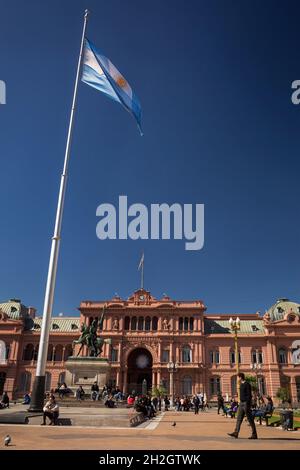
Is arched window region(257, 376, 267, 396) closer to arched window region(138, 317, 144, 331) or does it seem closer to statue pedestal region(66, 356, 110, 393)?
arched window region(138, 317, 144, 331)

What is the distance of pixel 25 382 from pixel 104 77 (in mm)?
68177

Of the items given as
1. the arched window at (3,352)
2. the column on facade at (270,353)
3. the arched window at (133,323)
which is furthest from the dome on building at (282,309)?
the arched window at (3,352)

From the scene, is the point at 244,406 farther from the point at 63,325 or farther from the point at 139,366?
the point at 63,325

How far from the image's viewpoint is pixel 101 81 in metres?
22.0

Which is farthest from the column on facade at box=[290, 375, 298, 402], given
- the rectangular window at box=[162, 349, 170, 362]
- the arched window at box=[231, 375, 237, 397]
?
the rectangular window at box=[162, 349, 170, 362]

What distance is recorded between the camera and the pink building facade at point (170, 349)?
71562 mm

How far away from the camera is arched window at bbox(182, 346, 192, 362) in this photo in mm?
73250

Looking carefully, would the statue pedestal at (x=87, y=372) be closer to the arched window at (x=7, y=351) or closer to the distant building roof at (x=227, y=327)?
the distant building roof at (x=227, y=327)

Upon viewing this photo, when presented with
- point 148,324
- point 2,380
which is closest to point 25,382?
point 2,380

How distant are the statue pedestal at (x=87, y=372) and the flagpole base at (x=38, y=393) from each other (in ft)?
50.5

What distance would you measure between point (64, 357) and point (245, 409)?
232 feet
